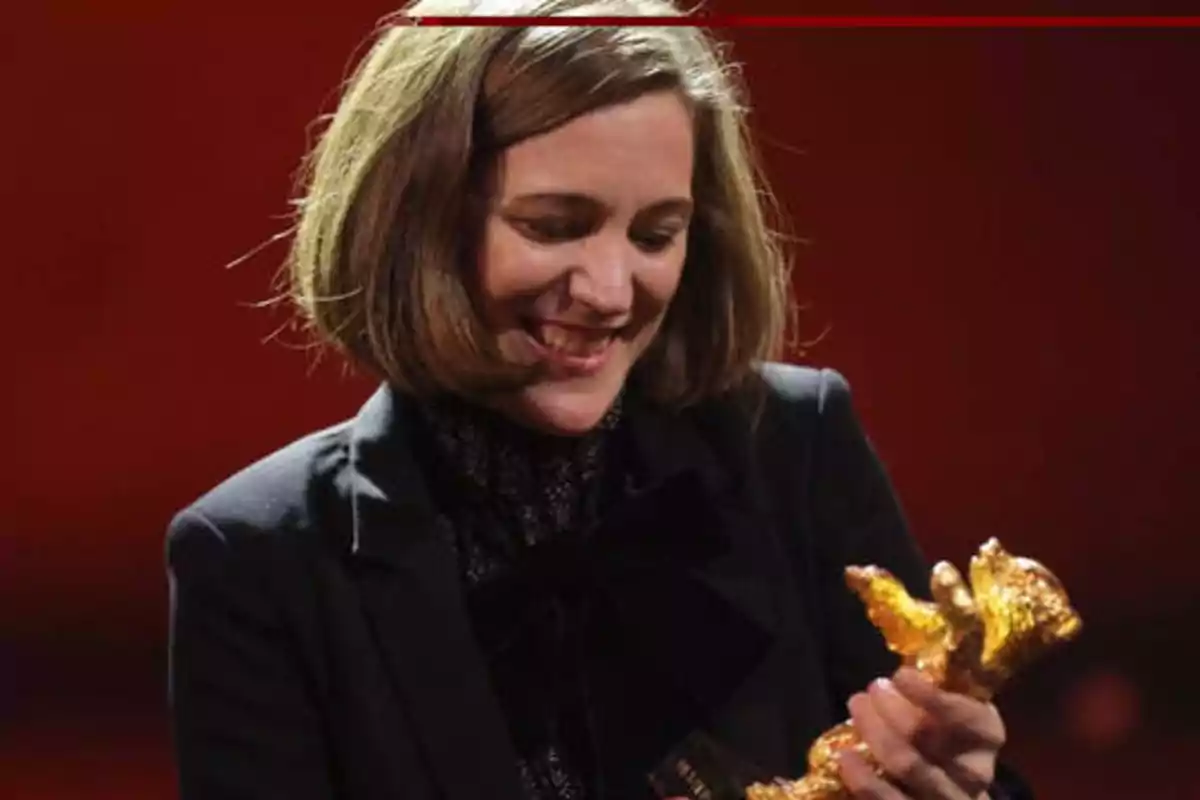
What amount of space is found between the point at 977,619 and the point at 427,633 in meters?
0.31

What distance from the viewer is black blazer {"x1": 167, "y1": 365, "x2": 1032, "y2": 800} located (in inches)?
37.4

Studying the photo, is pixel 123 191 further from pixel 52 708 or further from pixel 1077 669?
pixel 1077 669

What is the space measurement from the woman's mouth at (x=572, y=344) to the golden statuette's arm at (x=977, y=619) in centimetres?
19

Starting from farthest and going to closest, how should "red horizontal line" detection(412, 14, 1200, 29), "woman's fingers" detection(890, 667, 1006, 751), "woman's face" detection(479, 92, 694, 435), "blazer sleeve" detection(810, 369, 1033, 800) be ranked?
1. "blazer sleeve" detection(810, 369, 1033, 800)
2. "woman's face" detection(479, 92, 694, 435)
3. "woman's fingers" detection(890, 667, 1006, 751)
4. "red horizontal line" detection(412, 14, 1200, 29)

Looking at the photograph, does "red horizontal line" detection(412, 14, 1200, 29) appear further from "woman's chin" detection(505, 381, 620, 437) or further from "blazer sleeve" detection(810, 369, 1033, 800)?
"blazer sleeve" detection(810, 369, 1033, 800)

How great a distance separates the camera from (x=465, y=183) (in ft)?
3.04

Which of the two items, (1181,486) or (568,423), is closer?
(568,423)

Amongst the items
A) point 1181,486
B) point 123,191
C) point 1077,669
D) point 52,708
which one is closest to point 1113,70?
point 1181,486

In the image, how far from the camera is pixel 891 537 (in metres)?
1.04

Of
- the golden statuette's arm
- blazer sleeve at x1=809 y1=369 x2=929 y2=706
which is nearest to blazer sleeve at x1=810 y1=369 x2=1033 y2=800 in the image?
blazer sleeve at x1=809 y1=369 x2=929 y2=706

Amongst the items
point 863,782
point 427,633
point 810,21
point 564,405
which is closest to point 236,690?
point 427,633

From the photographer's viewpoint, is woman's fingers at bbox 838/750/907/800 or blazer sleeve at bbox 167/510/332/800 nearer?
woman's fingers at bbox 838/750/907/800

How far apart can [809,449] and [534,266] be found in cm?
23

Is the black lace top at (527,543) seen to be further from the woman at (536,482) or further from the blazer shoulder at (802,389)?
the blazer shoulder at (802,389)
